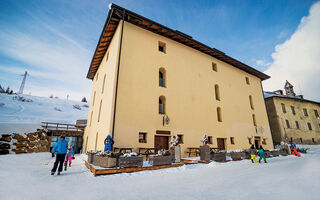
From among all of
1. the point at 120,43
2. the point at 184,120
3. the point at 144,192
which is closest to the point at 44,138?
the point at 120,43

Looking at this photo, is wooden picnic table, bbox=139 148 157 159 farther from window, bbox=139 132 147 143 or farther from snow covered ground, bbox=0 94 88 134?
snow covered ground, bbox=0 94 88 134

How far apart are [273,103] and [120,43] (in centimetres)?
2656

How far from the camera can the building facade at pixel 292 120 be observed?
24159 mm

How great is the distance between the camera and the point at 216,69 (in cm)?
1823

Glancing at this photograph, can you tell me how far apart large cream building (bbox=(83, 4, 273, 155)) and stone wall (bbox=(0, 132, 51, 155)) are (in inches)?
342

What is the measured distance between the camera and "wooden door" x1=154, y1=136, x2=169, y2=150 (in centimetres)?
1159

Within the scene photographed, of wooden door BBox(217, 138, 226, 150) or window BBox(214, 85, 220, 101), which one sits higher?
window BBox(214, 85, 220, 101)

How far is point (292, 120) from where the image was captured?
25.4 m

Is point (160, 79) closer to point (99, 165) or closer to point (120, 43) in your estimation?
point (120, 43)

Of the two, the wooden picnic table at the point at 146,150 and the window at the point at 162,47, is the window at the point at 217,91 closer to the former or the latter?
the window at the point at 162,47

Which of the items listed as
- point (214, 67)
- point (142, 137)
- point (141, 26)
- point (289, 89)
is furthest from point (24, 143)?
point (289, 89)

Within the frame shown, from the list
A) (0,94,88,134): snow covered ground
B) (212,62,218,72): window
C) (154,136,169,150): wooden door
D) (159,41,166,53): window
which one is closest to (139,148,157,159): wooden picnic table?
(154,136,169,150): wooden door

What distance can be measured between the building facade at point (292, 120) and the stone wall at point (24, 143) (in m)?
34.1

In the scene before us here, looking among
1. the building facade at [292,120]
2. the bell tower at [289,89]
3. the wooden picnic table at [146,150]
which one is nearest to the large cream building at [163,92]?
the wooden picnic table at [146,150]
